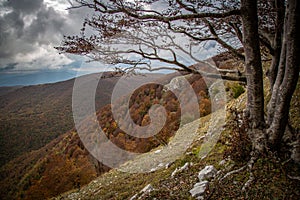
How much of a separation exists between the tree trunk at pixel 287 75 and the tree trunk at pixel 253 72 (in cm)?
23

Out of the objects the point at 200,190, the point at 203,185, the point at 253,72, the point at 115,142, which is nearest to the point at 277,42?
the point at 253,72

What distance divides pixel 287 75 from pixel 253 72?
0.55m

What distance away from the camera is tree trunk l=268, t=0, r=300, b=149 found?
3.66 m

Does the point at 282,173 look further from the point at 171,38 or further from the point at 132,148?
the point at 132,148

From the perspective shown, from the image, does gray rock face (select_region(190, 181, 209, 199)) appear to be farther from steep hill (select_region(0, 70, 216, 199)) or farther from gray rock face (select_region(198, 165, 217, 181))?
steep hill (select_region(0, 70, 216, 199))

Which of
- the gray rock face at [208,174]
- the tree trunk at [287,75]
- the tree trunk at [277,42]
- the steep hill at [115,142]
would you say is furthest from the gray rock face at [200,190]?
the steep hill at [115,142]

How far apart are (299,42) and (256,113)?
1.45 meters

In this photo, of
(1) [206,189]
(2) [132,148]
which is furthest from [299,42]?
(2) [132,148]

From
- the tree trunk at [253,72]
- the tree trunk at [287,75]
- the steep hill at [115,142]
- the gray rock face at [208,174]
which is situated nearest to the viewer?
the tree trunk at [287,75]

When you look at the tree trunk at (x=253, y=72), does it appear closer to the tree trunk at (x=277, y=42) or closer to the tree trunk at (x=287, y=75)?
the tree trunk at (x=287, y=75)

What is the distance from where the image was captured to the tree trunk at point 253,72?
3914 mm

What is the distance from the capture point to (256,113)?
4.34m

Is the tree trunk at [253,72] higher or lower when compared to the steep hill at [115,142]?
higher

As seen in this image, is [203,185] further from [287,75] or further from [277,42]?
[277,42]
